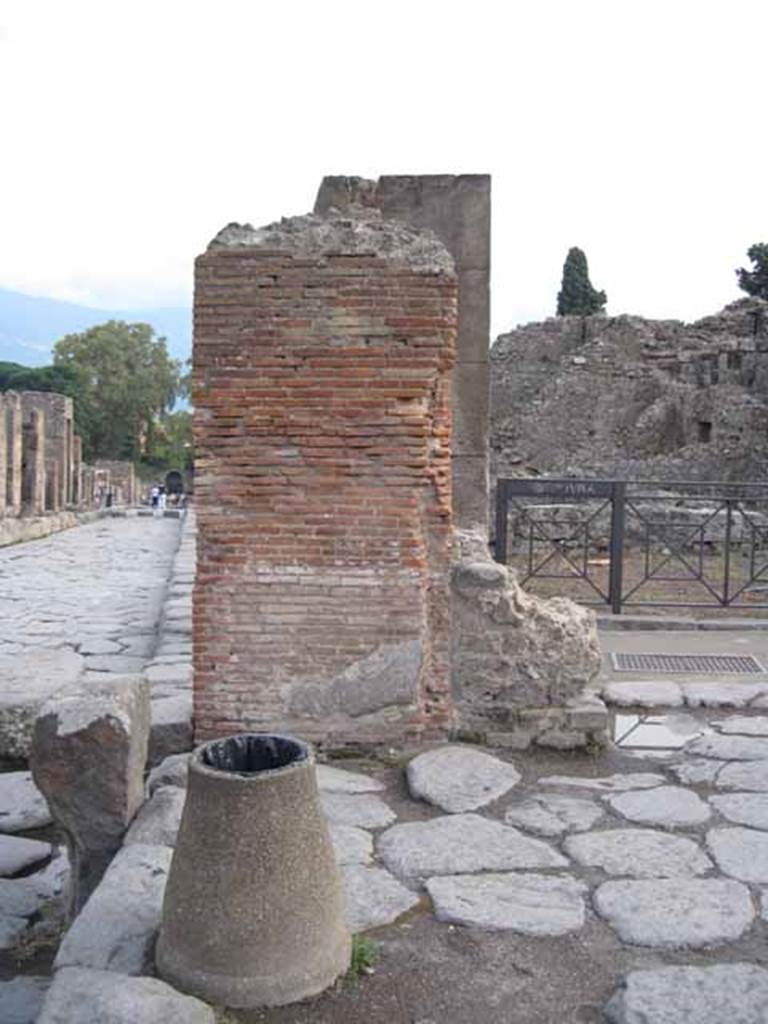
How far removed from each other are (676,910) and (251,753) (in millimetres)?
1480

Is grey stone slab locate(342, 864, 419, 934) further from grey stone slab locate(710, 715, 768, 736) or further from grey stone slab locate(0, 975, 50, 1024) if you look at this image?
grey stone slab locate(710, 715, 768, 736)

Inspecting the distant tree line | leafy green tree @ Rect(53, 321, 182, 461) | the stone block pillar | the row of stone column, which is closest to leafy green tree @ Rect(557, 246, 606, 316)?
the row of stone column

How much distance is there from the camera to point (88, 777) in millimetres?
4133

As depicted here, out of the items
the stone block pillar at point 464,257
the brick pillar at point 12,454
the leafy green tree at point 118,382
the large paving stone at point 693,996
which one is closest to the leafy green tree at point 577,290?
the brick pillar at point 12,454

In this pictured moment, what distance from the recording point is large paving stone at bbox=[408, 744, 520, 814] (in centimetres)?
455

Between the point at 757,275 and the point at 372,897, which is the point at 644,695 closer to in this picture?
the point at 372,897

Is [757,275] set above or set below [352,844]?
above

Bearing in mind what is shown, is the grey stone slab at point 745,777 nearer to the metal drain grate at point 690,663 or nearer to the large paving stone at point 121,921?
the large paving stone at point 121,921

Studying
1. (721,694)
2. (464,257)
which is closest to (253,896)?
(721,694)

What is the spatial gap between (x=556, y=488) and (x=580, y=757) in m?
5.78

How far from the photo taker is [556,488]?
1081cm

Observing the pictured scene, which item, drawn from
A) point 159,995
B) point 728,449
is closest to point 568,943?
point 159,995

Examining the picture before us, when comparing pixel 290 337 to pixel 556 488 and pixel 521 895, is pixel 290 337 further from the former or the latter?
pixel 556 488

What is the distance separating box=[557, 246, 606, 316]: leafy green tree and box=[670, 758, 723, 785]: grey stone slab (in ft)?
135
